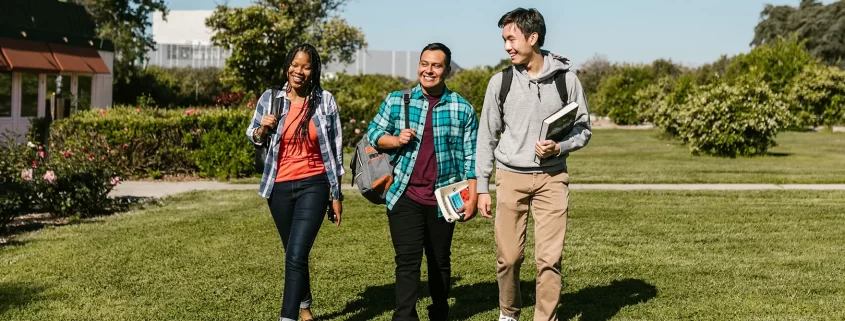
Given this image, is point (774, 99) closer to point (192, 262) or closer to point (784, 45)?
point (192, 262)

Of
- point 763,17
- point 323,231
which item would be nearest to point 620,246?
point 323,231

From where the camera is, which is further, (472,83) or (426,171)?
(472,83)

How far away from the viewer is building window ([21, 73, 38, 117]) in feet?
63.4

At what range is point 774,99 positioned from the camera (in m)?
21.4

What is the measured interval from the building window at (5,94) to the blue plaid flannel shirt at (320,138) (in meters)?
15.1

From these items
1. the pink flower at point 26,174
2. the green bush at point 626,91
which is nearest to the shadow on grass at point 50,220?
the pink flower at point 26,174

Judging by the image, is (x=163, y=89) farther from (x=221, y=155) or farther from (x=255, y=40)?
(x=221, y=155)

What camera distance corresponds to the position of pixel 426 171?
502 cm

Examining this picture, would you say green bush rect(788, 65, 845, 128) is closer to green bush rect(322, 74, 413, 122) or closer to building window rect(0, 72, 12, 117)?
green bush rect(322, 74, 413, 122)

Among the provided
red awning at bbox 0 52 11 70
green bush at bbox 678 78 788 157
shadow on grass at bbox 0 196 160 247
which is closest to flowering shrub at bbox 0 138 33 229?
shadow on grass at bbox 0 196 160 247

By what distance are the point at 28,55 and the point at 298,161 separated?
629 inches

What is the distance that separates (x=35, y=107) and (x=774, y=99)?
15969mm

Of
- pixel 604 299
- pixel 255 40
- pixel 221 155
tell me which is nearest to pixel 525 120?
pixel 604 299

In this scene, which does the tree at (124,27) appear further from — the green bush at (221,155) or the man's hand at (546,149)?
the man's hand at (546,149)
